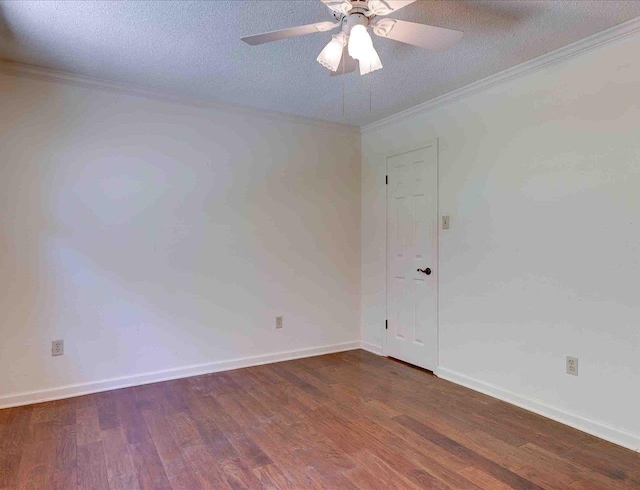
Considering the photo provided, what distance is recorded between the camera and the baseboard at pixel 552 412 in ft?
7.55

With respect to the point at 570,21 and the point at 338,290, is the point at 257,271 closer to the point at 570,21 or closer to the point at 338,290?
the point at 338,290

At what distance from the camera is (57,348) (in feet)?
9.84

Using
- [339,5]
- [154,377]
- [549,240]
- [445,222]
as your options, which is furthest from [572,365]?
[154,377]

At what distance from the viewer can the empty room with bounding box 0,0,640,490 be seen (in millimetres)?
2166

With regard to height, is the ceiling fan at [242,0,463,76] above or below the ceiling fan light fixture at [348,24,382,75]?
above

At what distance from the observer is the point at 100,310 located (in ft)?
10.3

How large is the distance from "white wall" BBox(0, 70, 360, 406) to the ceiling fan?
5.93 feet

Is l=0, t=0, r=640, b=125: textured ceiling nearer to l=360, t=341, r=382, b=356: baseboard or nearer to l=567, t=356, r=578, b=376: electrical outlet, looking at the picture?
l=567, t=356, r=578, b=376: electrical outlet

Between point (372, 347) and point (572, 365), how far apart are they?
6.57 ft

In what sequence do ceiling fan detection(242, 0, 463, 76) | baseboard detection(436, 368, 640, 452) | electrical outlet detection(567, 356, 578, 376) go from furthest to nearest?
electrical outlet detection(567, 356, 578, 376)
baseboard detection(436, 368, 640, 452)
ceiling fan detection(242, 0, 463, 76)

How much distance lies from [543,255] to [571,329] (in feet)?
1.62

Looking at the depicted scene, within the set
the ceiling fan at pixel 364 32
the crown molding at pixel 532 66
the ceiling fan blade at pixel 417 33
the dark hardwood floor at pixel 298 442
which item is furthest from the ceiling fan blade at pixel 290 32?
the dark hardwood floor at pixel 298 442

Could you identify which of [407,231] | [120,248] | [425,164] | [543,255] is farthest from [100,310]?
[543,255]

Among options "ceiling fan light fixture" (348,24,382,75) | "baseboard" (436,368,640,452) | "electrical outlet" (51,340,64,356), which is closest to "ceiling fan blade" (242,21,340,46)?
"ceiling fan light fixture" (348,24,382,75)
